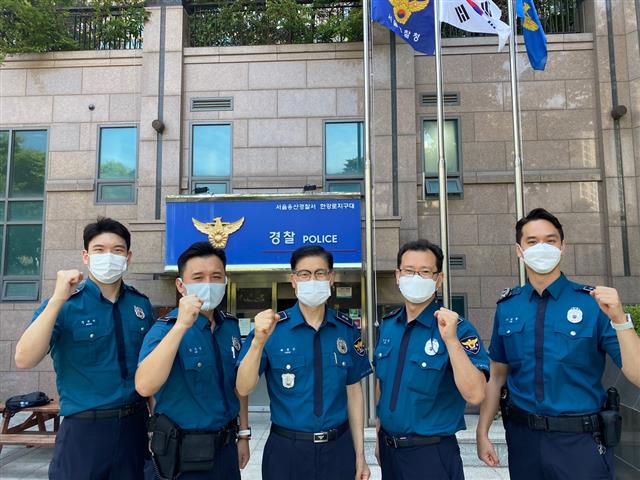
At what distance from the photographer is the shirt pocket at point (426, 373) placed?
2506mm

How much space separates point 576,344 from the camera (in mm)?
2459

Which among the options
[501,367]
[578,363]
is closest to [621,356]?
[578,363]

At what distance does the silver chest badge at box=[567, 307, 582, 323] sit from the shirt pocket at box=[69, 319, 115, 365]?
8.32 feet

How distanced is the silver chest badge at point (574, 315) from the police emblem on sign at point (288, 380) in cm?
151

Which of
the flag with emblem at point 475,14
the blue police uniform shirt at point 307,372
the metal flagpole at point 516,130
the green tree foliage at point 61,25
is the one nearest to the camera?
the blue police uniform shirt at point 307,372

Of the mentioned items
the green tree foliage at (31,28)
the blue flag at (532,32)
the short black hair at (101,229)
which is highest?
the green tree foliage at (31,28)

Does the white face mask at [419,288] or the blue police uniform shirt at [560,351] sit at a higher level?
the white face mask at [419,288]

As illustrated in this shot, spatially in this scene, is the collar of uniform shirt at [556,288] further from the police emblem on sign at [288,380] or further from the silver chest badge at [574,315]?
the police emblem on sign at [288,380]

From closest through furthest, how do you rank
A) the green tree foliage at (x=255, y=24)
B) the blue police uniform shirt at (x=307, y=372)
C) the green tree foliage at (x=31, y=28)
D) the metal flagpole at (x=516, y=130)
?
the blue police uniform shirt at (x=307, y=372), the metal flagpole at (x=516, y=130), the green tree foliage at (x=31, y=28), the green tree foliage at (x=255, y=24)

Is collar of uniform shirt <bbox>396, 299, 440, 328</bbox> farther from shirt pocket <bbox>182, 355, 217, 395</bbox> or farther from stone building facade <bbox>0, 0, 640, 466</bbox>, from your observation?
stone building facade <bbox>0, 0, 640, 466</bbox>

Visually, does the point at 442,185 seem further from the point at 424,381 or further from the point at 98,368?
the point at 98,368

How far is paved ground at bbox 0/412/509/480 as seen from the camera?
Result: 4863mm

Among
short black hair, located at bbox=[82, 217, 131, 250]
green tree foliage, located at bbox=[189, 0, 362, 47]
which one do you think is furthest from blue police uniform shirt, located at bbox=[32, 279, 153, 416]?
green tree foliage, located at bbox=[189, 0, 362, 47]

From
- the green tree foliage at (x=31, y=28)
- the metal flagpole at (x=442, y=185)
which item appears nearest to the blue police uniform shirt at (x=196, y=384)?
the metal flagpole at (x=442, y=185)
